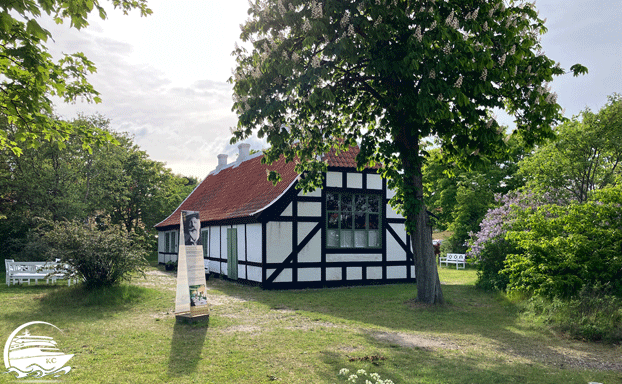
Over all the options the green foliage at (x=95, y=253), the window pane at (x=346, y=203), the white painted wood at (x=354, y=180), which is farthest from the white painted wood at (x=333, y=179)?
the green foliage at (x=95, y=253)

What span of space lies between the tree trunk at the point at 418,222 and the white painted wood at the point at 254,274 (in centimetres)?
594

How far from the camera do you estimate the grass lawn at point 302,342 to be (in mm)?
6426

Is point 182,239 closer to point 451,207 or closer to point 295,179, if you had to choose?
point 295,179

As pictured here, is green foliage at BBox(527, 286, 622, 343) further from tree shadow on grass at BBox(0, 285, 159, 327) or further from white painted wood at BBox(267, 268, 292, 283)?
tree shadow on grass at BBox(0, 285, 159, 327)

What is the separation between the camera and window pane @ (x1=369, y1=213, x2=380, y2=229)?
17.8 m

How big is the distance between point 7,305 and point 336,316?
8.32 m

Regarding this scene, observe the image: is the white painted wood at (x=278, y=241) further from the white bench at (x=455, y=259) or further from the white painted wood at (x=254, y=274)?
the white bench at (x=455, y=259)

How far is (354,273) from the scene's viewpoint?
17344 mm

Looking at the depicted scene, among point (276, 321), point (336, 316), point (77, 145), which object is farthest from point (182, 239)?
point (77, 145)

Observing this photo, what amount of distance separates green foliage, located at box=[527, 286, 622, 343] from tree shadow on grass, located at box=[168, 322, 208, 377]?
22.3 feet

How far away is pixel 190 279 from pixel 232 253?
8774 mm

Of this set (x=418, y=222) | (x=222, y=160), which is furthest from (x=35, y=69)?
(x=222, y=160)

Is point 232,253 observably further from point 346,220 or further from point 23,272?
point 23,272

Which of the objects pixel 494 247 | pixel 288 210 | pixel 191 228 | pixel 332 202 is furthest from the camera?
pixel 332 202
